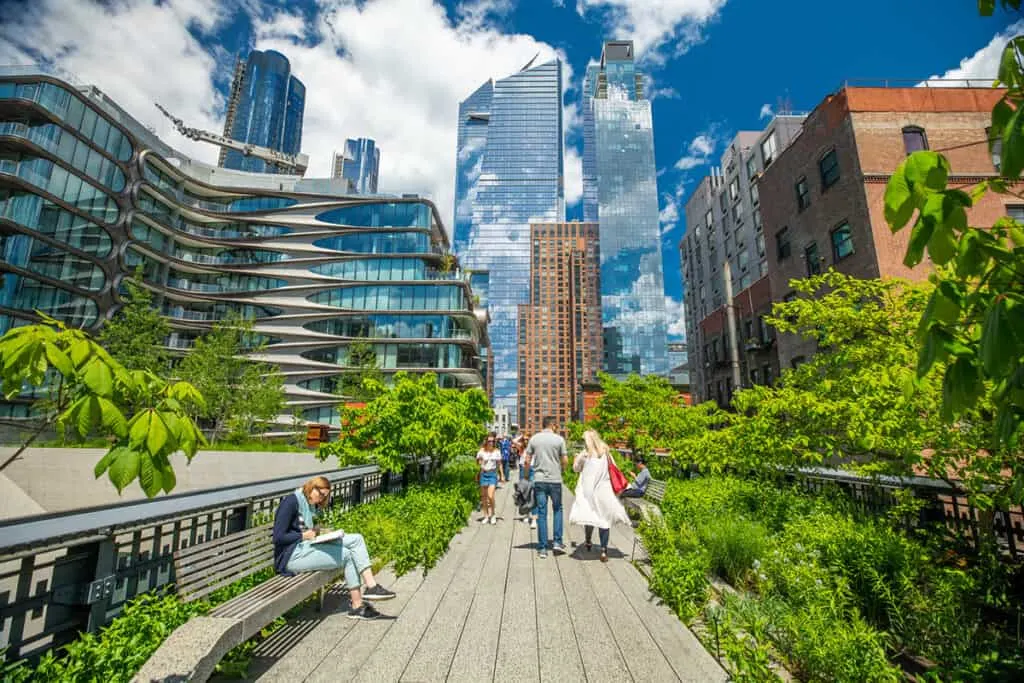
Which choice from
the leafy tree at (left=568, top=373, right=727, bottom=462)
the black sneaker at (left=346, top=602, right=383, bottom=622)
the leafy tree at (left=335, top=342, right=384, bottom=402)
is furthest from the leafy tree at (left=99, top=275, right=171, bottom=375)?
the black sneaker at (left=346, top=602, right=383, bottom=622)

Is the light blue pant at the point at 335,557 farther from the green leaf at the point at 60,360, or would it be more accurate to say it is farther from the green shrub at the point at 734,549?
the green shrub at the point at 734,549

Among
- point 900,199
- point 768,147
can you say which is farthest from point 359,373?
point 900,199

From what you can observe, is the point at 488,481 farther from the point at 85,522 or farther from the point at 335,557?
the point at 85,522

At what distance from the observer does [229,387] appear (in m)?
37.1

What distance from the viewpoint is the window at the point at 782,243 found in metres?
24.5

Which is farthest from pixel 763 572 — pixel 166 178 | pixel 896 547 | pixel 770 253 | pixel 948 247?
pixel 166 178

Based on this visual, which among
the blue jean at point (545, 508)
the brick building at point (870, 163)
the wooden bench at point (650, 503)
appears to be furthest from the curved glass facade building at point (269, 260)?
the blue jean at point (545, 508)

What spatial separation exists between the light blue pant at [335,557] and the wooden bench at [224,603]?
97mm

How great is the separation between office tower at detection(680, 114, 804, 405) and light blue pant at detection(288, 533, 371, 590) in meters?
27.2

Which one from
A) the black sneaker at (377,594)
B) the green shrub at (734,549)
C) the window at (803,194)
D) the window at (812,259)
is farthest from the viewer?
the window at (803,194)

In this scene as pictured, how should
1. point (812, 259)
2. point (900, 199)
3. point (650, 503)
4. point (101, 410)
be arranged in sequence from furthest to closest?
point (812, 259)
point (650, 503)
point (101, 410)
point (900, 199)

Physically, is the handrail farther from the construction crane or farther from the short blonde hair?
the construction crane

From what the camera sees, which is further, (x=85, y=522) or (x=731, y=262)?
(x=731, y=262)

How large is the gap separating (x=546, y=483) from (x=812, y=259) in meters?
20.8
